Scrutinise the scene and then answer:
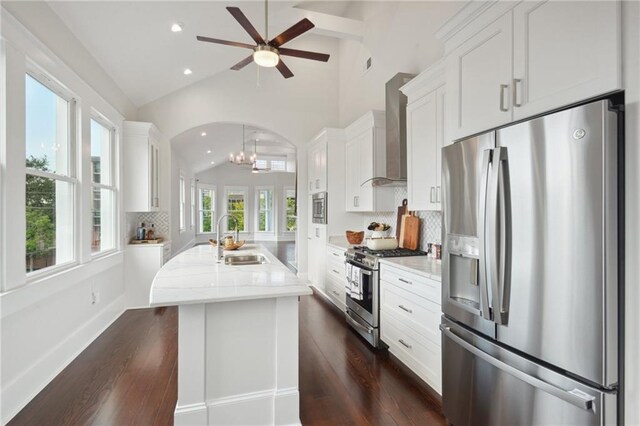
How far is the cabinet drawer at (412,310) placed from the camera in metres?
2.20

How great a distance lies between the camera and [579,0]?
1.25 m

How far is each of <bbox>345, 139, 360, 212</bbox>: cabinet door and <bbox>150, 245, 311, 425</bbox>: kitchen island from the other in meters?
2.54

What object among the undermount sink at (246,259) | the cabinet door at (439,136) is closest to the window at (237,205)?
the undermount sink at (246,259)

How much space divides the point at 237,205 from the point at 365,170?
977cm

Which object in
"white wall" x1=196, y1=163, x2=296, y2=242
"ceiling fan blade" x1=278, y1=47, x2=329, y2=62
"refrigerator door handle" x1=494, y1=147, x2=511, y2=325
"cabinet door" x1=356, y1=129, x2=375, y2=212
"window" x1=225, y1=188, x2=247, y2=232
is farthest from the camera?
"window" x1=225, y1=188, x2=247, y2=232

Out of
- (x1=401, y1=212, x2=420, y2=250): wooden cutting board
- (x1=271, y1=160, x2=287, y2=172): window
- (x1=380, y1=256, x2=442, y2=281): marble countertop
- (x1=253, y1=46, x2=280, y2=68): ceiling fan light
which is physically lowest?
(x1=380, y1=256, x2=442, y2=281): marble countertop

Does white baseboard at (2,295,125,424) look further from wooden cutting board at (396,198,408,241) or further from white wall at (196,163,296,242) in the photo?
white wall at (196,163,296,242)

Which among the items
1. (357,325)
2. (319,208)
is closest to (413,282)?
(357,325)

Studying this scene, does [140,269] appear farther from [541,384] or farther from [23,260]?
[541,384]

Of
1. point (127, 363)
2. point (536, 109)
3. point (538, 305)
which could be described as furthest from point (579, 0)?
point (127, 363)

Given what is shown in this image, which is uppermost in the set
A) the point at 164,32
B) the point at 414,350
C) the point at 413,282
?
the point at 164,32

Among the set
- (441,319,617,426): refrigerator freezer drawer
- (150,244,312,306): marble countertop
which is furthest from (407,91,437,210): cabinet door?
(150,244,312,306): marble countertop

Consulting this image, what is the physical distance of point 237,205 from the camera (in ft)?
42.2

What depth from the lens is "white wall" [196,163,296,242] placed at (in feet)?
40.9
